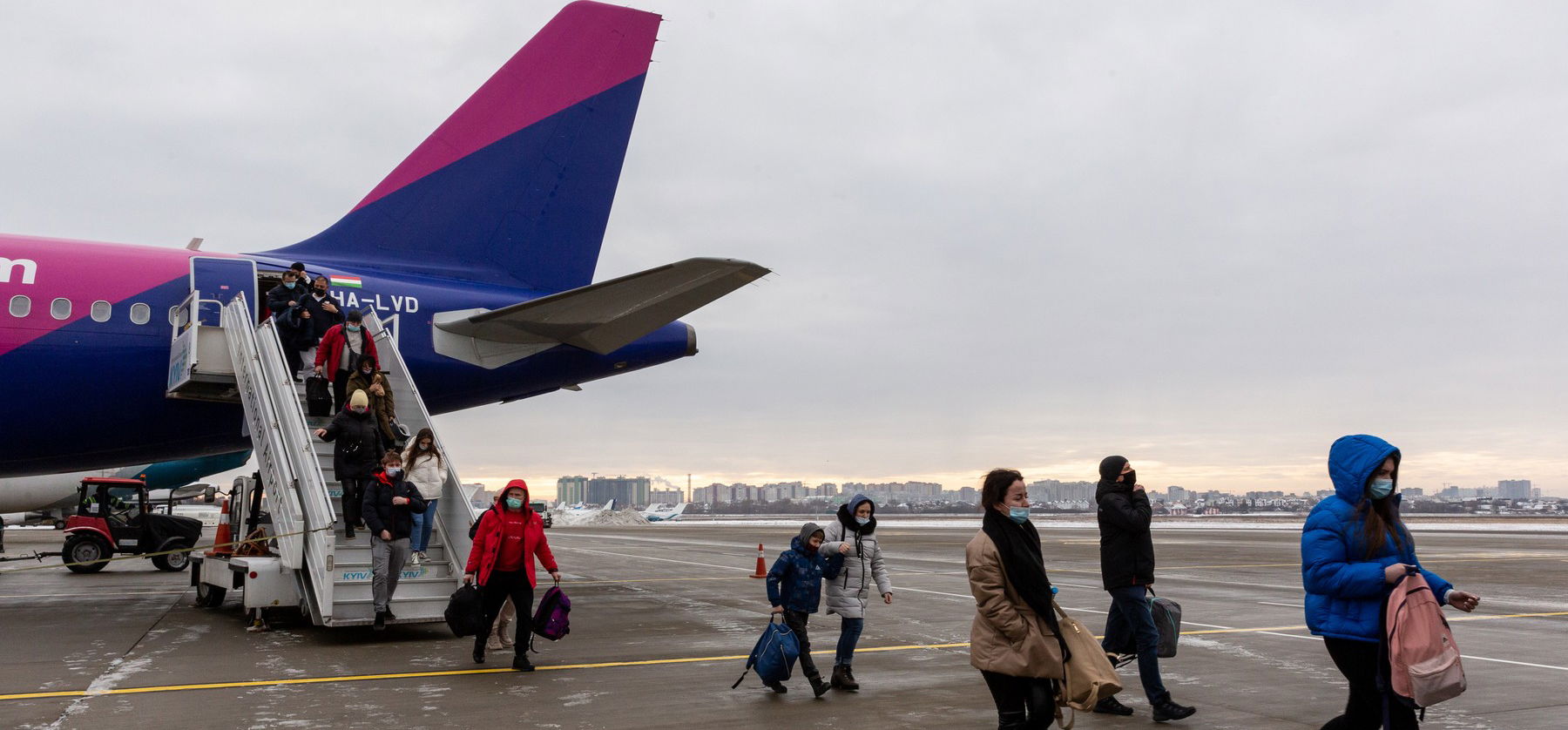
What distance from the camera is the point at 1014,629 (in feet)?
19.9

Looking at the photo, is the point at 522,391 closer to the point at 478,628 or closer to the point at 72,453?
the point at 72,453

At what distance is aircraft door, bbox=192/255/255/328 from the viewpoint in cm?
1591

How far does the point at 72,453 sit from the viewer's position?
1602 cm

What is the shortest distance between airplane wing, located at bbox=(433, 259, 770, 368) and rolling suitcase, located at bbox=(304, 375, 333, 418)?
2.26 meters

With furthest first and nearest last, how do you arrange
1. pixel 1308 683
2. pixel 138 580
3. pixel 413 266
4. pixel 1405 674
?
pixel 138 580
pixel 413 266
pixel 1308 683
pixel 1405 674

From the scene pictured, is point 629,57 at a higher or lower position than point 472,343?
higher

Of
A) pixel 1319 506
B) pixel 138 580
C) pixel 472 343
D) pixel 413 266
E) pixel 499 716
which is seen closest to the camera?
pixel 1319 506

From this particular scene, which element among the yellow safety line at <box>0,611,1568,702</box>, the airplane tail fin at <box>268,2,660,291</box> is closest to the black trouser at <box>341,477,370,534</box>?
the yellow safety line at <box>0,611,1568,702</box>

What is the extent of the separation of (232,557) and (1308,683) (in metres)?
13.4

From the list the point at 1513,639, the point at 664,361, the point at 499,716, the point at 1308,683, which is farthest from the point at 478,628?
the point at 1513,639

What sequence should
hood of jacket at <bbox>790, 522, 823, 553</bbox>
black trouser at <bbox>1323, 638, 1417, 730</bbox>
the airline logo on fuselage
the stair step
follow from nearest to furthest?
black trouser at <bbox>1323, 638, 1417, 730</bbox> → hood of jacket at <bbox>790, 522, 823, 553</bbox> → the stair step → the airline logo on fuselage

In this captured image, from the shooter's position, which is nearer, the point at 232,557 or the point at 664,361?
the point at 232,557

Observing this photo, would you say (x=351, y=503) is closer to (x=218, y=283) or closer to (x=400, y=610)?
(x=400, y=610)

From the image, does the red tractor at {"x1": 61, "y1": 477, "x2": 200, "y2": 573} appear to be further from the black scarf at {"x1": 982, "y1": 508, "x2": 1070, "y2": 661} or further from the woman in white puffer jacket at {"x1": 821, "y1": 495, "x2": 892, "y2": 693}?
the black scarf at {"x1": 982, "y1": 508, "x2": 1070, "y2": 661}
